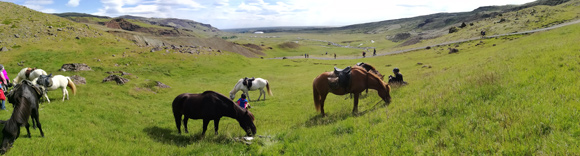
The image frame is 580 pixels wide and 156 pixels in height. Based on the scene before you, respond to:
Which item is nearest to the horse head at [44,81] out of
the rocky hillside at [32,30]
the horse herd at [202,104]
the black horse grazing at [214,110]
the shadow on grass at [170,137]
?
the horse herd at [202,104]

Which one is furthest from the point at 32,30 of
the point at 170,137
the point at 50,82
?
the point at 170,137

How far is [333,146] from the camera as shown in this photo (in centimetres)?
719

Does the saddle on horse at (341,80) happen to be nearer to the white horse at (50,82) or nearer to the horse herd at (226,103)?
the horse herd at (226,103)

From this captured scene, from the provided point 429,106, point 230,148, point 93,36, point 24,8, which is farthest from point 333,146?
point 24,8

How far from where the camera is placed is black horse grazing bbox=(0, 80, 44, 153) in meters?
7.53

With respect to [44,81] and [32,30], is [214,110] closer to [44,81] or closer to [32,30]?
[44,81]

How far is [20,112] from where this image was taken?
27.6ft

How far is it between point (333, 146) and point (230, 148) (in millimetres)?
3391

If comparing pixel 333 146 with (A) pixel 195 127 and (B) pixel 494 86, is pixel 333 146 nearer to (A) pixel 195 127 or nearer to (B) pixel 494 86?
(B) pixel 494 86

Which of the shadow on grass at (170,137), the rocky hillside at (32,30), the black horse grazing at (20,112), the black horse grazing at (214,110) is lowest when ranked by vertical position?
the shadow on grass at (170,137)

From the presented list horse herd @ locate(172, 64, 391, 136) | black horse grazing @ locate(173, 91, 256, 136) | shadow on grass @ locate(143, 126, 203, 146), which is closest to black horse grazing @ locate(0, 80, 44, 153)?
shadow on grass @ locate(143, 126, 203, 146)

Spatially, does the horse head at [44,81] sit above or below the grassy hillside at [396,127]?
above

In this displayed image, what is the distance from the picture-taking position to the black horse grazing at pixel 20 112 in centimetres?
753

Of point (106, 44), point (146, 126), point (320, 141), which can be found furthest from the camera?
point (106, 44)
